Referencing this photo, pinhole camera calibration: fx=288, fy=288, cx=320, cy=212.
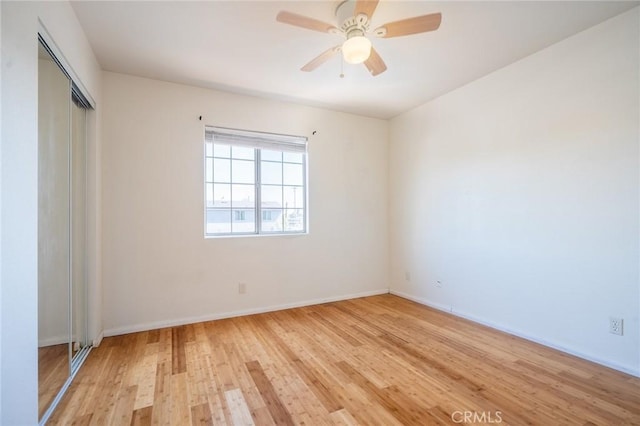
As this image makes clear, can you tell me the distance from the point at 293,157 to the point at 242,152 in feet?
2.23

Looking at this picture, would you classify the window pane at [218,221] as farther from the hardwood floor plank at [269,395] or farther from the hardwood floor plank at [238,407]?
the hardwood floor plank at [238,407]

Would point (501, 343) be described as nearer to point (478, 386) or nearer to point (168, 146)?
point (478, 386)

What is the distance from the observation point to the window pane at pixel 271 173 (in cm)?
369

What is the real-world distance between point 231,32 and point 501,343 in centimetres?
356

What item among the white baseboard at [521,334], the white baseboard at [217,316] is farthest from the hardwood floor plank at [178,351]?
the white baseboard at [521,334]

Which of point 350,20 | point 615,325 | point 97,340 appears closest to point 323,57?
point 350,20

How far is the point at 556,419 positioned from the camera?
1.66 metres

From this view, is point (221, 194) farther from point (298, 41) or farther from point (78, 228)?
point (298, 41)

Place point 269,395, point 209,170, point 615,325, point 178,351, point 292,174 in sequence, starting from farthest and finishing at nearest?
point 292,174, point 209,170, point 178,351, point 615,325, point 269,395

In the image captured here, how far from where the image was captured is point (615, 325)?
2188 millimetres

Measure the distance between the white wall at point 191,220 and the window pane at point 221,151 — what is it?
0.61 ft

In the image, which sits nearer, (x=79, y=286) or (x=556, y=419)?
(x=556, y=419)

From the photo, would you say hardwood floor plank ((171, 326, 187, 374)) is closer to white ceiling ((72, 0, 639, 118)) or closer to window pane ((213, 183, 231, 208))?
window pane ((213, 183, 231, 208))

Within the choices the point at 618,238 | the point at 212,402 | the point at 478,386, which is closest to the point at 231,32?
the point at 212,402
